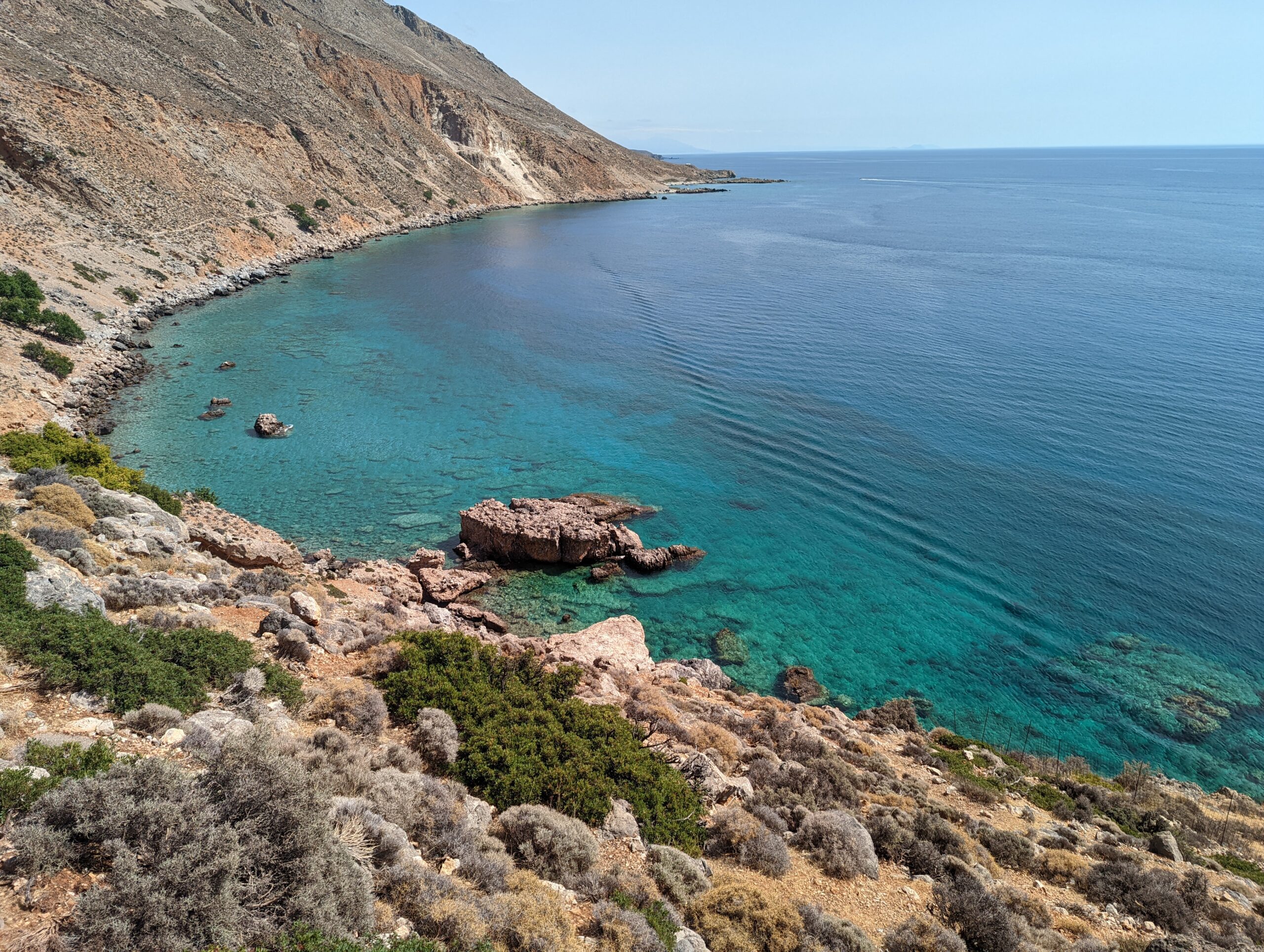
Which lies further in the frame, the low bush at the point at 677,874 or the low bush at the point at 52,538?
the low bush at the point at 52,538

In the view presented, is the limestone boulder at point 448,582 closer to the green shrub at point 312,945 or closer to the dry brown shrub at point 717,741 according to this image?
the dry brown shrub at point 717,741

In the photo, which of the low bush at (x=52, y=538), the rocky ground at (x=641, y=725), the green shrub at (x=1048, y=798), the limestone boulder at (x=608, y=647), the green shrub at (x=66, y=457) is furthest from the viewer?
the green shrub at (x=66, y=457)

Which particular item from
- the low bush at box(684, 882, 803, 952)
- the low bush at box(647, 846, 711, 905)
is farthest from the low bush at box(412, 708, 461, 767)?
the low bush at box(684, 882, 803, 952)

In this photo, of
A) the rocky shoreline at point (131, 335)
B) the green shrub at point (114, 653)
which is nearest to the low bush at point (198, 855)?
the green shrub at point (114, 653)

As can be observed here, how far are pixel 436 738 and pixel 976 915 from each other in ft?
28.0

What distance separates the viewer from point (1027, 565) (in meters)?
23.3

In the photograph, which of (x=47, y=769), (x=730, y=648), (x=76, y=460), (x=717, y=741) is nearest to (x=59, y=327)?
(x=76, y=460)

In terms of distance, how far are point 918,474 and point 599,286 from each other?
42.2 m

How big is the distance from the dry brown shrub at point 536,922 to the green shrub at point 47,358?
123 ft

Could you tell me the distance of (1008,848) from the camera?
11625 mm

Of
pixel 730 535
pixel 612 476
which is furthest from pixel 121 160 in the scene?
pixel 730 535

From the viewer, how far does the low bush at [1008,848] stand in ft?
37.5

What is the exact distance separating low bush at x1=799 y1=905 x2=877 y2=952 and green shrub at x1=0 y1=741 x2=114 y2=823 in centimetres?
857

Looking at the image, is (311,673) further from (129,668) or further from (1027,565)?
(1027,565)
